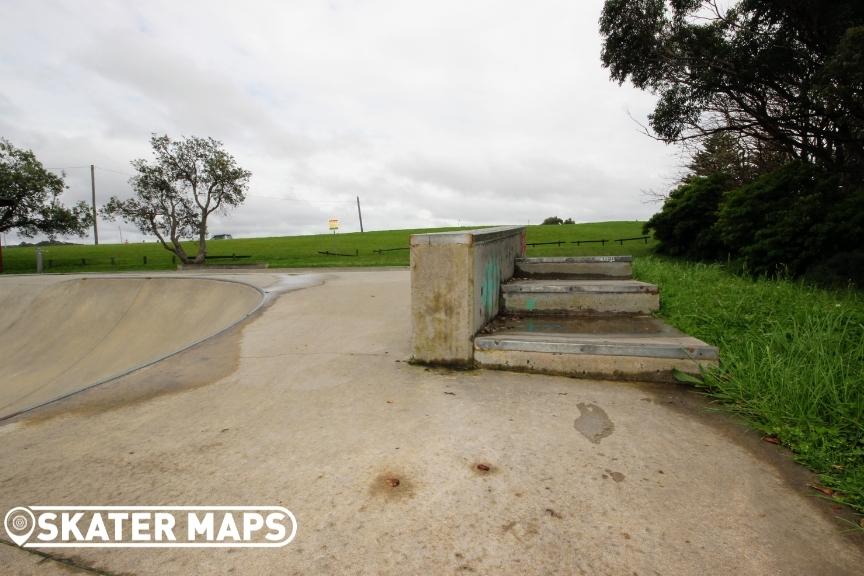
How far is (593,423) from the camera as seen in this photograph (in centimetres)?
250

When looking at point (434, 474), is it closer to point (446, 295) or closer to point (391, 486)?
point (391, 486)

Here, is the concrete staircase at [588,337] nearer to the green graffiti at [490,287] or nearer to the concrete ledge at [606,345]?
the concrete ledge at [606,345]

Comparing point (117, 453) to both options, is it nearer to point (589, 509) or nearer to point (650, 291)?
point (589, 509)

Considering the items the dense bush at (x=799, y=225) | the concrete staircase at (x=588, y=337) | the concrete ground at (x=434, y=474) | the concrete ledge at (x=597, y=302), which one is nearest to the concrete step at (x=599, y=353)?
the concrete staircase at (x=588, y=337)

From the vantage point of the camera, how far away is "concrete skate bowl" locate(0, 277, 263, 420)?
696 cm

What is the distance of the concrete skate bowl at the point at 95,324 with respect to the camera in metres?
6.96

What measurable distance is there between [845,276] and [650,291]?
422cm

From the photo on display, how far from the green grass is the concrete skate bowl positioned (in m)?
5.72

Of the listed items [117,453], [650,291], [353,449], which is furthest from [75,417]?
[650,291]

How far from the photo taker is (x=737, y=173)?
12.8 m

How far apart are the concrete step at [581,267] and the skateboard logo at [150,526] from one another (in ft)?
14.7

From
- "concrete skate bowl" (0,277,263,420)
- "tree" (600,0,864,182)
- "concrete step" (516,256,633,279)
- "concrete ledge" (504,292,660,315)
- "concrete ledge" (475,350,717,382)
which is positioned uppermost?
"tree" (600,0,864,182)

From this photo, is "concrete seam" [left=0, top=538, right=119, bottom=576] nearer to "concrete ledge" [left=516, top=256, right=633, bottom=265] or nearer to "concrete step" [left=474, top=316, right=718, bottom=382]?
"concrete step" [left=474, top=316, right=718, bottom=382]

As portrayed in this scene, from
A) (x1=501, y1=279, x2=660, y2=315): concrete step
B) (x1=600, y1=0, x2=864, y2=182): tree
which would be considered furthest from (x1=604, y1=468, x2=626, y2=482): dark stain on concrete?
(x1=600, y1=0, x2=864, y2=182): tree
